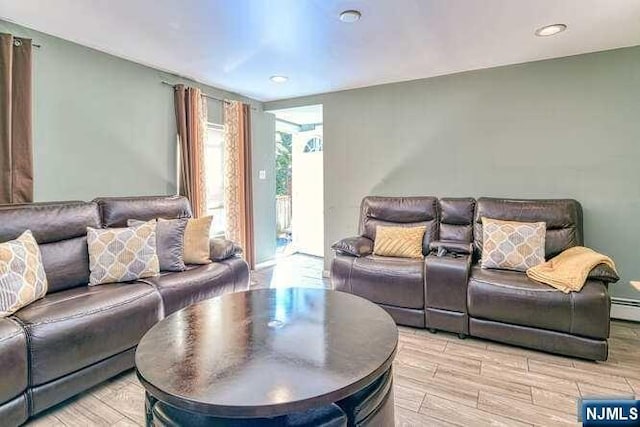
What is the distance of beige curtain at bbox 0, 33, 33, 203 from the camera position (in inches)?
99.3

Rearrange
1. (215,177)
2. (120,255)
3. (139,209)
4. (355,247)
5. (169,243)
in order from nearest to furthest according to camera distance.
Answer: (120,255) < (169,243) < (139,209) < (355,247) < (215,177)

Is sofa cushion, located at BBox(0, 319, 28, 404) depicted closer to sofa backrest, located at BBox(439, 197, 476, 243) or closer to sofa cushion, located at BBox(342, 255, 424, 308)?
sofa cushion, located at BBox(342, 255, 424, 308)

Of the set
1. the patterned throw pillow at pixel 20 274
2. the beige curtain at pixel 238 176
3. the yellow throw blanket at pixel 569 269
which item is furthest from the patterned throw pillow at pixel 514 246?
the patterned throw pillow at pixel 20 274

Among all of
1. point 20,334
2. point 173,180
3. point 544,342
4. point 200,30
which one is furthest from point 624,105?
point 20,334

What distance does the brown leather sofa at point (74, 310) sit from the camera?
177 cm

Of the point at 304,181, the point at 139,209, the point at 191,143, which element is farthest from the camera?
the point at 304,181

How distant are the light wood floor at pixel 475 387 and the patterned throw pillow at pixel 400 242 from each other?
86cm

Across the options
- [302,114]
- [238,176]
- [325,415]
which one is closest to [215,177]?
[238,176]

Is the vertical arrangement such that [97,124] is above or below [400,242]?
above

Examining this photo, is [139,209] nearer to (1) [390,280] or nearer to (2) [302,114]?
(1) [390,280]

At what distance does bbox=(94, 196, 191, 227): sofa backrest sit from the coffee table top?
1409 mm

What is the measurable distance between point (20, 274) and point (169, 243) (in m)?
0.99

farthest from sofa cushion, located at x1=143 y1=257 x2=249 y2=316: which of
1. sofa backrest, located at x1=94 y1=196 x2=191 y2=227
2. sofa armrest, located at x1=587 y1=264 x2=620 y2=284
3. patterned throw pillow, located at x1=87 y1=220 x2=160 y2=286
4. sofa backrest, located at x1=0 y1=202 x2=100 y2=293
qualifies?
sofa armrest, located at x1=587 y1=264 x2=620 y2=284

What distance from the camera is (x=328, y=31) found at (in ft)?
8.83
